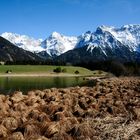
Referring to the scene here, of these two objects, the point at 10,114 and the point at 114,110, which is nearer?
the point at 10,114

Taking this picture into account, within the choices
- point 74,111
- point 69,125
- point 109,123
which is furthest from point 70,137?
point 74,111

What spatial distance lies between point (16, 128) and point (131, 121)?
4.84 meters

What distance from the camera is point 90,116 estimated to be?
20891mm

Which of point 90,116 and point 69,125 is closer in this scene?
point 69,125

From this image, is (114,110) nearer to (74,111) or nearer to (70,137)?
(74,111)

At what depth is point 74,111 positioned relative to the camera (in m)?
22.6

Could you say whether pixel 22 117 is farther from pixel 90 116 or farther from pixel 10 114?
pixel 90 116

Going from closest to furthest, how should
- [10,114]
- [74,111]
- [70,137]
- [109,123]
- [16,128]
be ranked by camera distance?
[70,137] → [16,128] → [109,123] → [10,114] → [74,111]

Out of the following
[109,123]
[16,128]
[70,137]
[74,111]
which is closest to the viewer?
[70,137]

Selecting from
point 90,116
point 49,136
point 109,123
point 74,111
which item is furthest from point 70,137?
A: point 74,111

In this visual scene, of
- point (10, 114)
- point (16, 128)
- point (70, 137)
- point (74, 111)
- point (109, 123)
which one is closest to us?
point (70, 137)

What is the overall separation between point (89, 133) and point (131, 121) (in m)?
2.93

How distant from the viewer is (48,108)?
23.0 m

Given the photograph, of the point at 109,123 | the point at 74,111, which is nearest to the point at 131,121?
the point at 109,123
